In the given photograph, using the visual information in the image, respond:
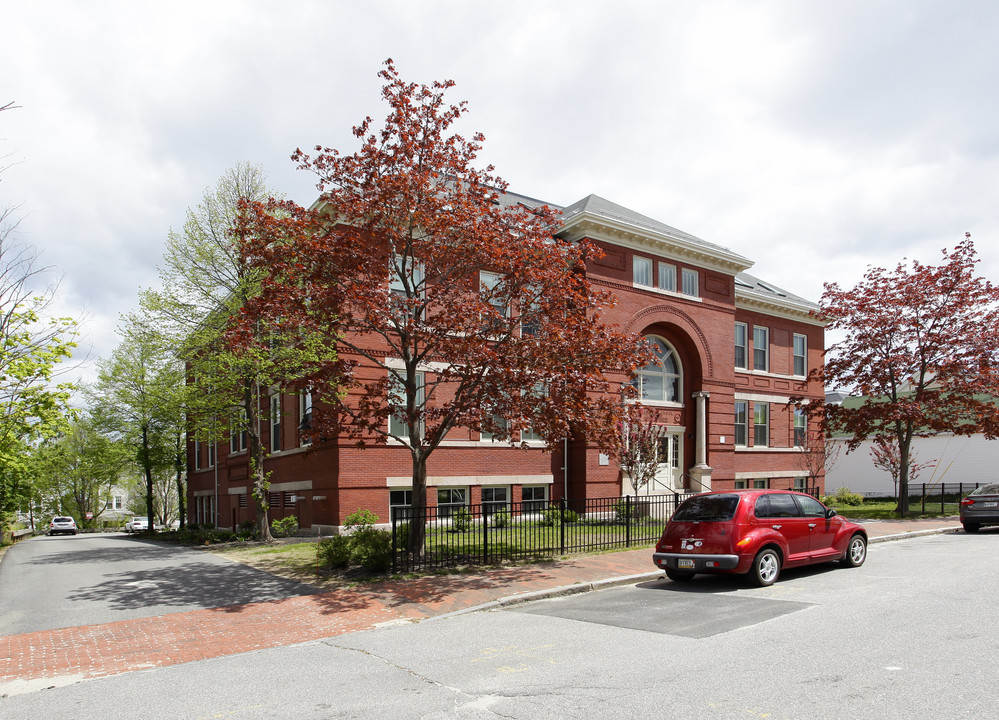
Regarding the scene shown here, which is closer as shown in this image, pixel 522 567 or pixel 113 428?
pixel 522 567

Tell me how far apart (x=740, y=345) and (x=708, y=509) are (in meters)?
23.7

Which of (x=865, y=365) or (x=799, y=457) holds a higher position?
(x=865, y=365)

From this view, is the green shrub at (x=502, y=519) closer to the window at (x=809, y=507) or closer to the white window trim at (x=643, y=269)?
the window at (x=809, y=507)

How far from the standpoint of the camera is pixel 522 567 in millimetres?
14266

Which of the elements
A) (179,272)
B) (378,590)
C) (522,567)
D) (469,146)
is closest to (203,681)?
(378,590)

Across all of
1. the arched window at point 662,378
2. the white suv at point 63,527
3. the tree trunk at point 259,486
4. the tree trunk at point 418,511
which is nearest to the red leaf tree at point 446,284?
the tree trunk at point 418,511

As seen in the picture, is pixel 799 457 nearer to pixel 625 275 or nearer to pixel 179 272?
pixel 625 275

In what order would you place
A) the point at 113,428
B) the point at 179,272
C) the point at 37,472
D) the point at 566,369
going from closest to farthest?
the point at 566,369 < the point at 179,272 < the point at 37,472 < the point at 113,428

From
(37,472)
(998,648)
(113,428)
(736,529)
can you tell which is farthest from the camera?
(113,428)

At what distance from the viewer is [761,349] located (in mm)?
35281

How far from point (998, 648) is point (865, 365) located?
22444 mm

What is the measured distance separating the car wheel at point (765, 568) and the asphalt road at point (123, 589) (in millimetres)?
7399

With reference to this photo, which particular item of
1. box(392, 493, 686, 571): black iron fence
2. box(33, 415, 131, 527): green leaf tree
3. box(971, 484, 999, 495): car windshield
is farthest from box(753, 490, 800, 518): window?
box(33, 415, 131, 527): green leaf tree

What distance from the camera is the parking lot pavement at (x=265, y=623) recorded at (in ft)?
27.0
